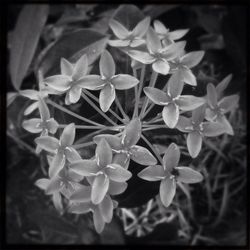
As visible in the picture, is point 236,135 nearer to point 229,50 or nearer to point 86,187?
point 229,50

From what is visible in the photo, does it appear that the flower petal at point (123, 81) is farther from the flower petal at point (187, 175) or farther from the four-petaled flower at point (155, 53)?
the flower petal at point (187, 175)

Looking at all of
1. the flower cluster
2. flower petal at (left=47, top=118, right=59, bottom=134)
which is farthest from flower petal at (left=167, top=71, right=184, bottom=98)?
flower petal at (left=47, top=118, right=59, bottom=134)

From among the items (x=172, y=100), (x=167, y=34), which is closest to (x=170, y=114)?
(x=172, y=100)

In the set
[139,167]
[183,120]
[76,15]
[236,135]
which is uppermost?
[76,15]

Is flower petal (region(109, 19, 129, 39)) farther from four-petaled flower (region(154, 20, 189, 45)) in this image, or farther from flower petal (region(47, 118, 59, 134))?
flower petal (region(47, 118, 59, 134))

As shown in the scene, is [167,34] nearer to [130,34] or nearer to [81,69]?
[130,34]

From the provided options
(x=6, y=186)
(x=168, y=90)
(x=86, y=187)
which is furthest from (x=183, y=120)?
(x=6, y=186)
